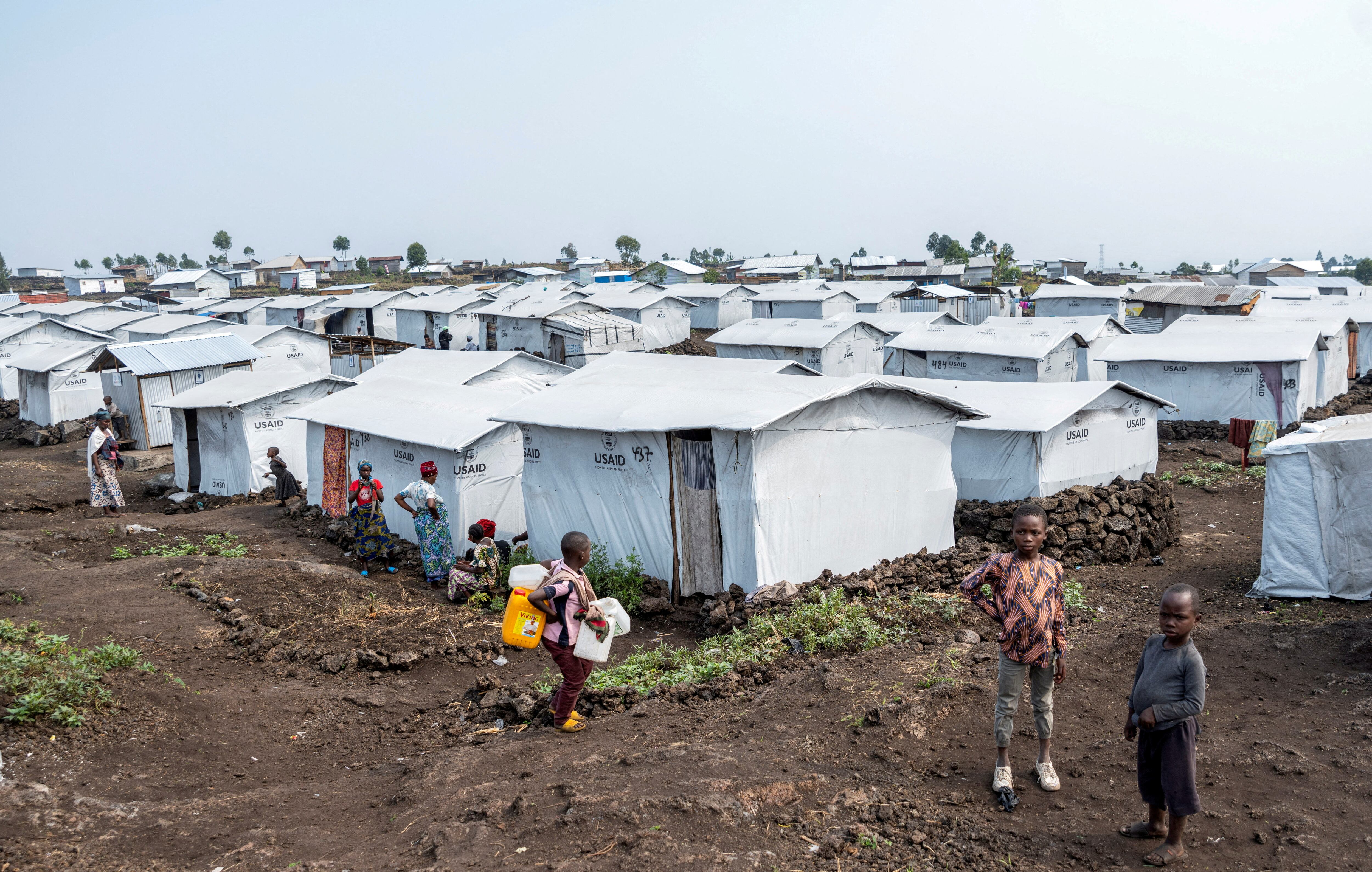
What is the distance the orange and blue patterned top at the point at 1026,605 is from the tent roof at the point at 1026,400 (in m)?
7.02

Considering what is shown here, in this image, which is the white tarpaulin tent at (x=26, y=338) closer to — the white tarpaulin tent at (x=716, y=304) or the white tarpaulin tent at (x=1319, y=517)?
the white tarpaulin tent at (x=716, y=304)

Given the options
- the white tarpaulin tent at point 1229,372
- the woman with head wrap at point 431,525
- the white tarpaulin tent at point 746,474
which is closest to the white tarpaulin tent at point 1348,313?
the white tarpaulin tent at point 1229,372

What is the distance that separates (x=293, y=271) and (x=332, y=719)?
8095 centimetres

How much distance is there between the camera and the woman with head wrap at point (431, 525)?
36.6 ft

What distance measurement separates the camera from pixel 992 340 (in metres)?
26.3

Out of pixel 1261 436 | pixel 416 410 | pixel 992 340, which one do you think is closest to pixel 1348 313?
pixel 992 340

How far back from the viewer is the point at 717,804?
4895mm

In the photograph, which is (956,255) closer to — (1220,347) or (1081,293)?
(1081,293)

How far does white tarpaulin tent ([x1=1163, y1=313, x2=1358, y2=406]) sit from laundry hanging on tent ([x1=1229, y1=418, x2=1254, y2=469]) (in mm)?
5608

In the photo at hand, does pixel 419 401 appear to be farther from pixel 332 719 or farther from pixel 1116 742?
pixel 1116 742

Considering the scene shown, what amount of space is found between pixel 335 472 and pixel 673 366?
6.14 metres

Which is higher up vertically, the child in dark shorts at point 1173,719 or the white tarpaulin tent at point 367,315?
the white tarpaulin tent at point 367,315

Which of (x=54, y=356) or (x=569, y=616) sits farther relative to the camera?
(x=54, y=356)

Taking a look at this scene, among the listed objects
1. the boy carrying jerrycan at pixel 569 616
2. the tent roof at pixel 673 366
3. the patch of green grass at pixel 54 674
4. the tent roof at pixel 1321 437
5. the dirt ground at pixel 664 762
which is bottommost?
the dirt ground at pixel 664 762
